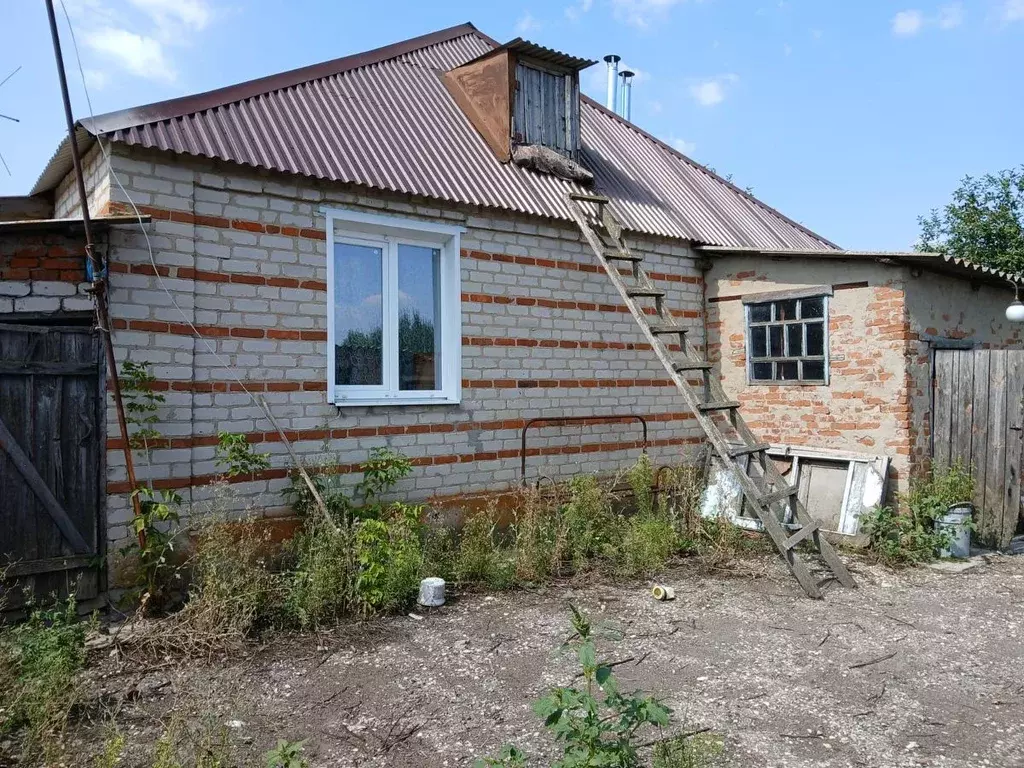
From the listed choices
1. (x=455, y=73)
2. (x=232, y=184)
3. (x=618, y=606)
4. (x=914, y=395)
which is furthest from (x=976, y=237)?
(x=232, y=184)

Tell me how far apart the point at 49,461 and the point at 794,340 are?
22.7ft

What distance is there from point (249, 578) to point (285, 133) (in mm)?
3562

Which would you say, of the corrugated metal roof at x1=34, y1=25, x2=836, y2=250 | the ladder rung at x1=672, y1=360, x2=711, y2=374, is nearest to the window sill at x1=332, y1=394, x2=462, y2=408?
the corrugated metal roof at x1=34, y1=25, x2=836, y2=250

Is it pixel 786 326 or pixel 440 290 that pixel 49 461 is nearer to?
pixel 440 290

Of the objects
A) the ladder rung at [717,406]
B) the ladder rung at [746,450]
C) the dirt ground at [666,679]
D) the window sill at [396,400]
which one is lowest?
the dirt ground at [666,679]

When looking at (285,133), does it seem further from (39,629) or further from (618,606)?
(618,606)

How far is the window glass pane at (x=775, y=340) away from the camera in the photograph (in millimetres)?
8227

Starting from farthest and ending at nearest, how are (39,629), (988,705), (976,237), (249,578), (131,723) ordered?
(976,237), (249,578), (39,629), (988,705), (131,723)

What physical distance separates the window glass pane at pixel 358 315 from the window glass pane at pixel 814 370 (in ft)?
14.9

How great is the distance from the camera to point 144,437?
16.7ft

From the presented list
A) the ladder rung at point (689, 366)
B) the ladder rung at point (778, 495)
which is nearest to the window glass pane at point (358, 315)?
the ladder rung at point (689, 366)

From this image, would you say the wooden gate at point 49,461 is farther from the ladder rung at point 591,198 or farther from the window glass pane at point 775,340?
the window glass pane at point 775,340

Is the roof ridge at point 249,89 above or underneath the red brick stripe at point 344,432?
above

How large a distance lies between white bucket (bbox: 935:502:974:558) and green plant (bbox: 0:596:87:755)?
22.8 feet
